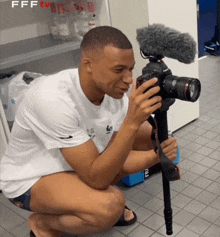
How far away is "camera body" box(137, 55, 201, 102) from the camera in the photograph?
1030 millimetres

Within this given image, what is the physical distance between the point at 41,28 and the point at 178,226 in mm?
1333

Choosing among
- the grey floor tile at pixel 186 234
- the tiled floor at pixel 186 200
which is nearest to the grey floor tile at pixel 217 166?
the tiled floor at pixel 186 200

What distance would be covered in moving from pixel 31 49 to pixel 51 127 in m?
0.84

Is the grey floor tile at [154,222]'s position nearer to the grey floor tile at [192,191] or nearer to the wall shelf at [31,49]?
the grey floor tile at [192,191]

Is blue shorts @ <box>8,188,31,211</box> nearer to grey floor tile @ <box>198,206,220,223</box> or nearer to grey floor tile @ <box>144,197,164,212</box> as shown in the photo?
grey floor tile @ <box>144,197,164,212</box>

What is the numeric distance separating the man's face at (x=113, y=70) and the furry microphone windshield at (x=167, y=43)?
0.19 feet

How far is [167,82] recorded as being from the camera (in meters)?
1.04

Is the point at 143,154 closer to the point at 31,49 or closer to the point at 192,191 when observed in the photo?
the point at 192,191

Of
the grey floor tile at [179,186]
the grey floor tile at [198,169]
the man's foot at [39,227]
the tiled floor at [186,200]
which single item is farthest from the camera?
the grey floor tile at [198,169]

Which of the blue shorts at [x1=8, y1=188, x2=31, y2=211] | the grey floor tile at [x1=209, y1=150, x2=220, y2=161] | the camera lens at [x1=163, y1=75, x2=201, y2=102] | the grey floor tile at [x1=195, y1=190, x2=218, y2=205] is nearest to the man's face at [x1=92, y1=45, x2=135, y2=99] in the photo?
the camera lens at [x1=163, y1=75, x2=201, y2=102]

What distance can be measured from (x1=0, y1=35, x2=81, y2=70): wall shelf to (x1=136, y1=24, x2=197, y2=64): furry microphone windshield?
0.82 metres

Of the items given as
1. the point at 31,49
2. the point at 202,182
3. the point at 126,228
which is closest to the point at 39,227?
the point at 126,228

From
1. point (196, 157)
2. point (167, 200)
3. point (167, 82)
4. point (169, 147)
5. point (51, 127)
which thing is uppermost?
point (167, 82)

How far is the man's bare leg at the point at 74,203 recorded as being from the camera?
118cm
